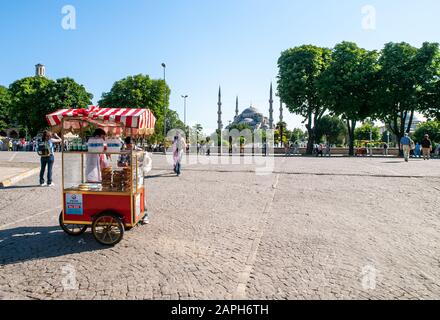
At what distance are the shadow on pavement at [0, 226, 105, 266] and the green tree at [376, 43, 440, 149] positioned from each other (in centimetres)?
3788

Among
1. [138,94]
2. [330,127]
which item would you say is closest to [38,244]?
[138,94]

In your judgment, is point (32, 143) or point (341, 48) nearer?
point (341, 48)

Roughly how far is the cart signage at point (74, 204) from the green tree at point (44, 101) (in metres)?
54.6

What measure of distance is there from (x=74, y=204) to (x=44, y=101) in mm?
58742

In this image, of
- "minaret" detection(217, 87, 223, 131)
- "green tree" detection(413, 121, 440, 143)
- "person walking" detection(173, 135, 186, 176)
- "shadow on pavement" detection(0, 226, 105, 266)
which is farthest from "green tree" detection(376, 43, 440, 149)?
"minaret" detection(217, 87, 223, 131)

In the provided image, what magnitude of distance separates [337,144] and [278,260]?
8383cm

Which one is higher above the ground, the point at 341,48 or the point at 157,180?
the point at 341,48

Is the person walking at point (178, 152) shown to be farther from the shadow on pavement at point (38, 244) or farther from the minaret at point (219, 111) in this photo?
the minaret at point (219, 111)

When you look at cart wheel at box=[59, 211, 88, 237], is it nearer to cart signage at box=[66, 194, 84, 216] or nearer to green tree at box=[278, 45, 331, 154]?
cart signage at box=[66, 194, 84, 216]

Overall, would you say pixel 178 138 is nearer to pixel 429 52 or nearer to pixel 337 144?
pixel 429 52

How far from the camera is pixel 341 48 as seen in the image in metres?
40.4

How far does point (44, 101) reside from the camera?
5653 cm
